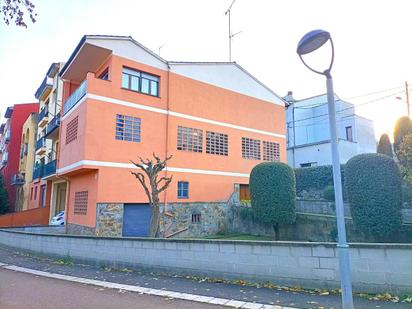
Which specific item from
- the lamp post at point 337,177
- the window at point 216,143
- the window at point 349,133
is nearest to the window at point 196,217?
the window at point 216,143

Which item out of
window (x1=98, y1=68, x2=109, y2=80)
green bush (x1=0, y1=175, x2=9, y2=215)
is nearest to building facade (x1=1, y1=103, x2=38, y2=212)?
green bush (x1=0, y1=175, x2=9, y2=215)

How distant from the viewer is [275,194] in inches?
602

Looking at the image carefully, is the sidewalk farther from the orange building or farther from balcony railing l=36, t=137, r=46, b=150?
balcony railing l=36, t=137, r=46, b=150

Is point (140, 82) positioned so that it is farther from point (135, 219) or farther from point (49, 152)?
point (49, 152)

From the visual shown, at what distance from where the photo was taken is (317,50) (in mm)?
4191

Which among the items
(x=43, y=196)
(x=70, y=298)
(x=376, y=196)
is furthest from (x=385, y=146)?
(x=43, y=196)

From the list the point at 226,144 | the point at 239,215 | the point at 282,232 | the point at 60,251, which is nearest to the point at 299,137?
the point at 226,144

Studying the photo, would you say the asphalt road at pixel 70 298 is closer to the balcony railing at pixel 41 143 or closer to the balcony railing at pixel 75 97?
the balcony railing at pixel 75 97

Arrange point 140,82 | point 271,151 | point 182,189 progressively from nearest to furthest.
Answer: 1. point 140,82
2. point 182,189
3. point 271,151

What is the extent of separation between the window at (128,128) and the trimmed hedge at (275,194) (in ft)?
23.2

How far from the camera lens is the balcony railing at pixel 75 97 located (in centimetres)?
1630

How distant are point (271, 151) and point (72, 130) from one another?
1432 centimetres

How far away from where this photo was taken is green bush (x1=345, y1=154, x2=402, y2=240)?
11.0 meters

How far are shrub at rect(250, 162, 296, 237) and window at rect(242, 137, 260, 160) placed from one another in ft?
21.2
